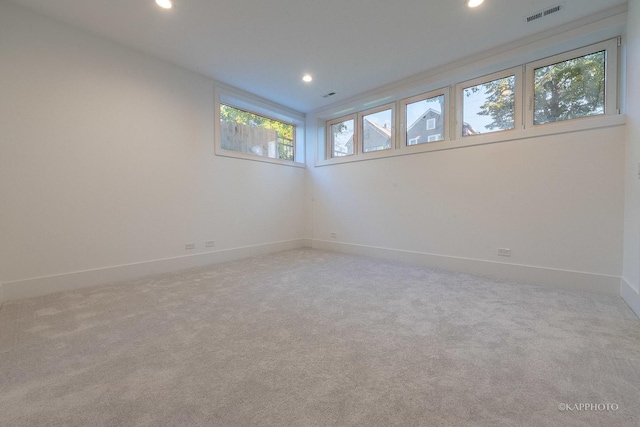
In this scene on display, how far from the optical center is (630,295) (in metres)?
2.36

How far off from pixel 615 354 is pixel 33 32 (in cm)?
554

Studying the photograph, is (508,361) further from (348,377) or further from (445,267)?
(445,267)

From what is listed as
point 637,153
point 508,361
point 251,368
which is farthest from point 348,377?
point 637,153

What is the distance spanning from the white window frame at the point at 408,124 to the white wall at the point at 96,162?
2.90 m

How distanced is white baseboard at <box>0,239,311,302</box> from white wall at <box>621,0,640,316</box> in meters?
4.63

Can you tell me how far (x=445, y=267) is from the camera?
3811 millimetres

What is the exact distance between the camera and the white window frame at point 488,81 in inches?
130

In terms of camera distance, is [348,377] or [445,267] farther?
[445,267]

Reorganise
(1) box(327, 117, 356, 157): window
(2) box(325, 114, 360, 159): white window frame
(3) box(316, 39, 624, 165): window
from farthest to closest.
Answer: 1. (1) box(327, 117, 356, 157): window
2. (2) box(325, 114, 360, 159): white window frame
3. (3) box(316, 39, 624, 165): window

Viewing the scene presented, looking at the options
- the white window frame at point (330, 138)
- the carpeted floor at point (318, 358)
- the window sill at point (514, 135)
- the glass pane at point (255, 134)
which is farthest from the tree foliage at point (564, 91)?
the glass pane at point (255, 134)

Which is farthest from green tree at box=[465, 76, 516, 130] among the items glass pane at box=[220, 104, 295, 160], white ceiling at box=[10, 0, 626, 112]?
glass pane at box=[220, 104, 295, 160]

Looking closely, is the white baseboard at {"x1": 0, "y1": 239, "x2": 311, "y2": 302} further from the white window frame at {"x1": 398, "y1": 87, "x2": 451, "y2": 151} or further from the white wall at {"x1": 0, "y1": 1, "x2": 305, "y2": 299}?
the white window frame at {"x1": 398, "y1": 87, "x2": 451, "y2": 151}

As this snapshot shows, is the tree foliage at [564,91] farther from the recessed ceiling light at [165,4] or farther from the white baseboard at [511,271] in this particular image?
the recessed ceiling light at [165,4]

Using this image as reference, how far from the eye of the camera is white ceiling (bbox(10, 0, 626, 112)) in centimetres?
256
